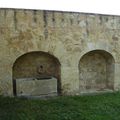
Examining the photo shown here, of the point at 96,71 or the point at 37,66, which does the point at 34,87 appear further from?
the point at 96,71

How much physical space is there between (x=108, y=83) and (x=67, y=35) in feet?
9.17

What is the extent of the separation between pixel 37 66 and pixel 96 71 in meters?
2.53

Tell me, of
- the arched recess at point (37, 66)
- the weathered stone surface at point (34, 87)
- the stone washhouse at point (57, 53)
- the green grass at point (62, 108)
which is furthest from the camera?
the arched recess at point (37, 66)

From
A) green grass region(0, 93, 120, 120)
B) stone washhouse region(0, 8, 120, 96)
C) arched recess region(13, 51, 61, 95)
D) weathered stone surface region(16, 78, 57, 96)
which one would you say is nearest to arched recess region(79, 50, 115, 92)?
stone washhouse region(0, 8, 120, 96)

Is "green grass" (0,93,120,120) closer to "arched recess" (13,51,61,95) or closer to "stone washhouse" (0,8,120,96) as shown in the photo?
"stone washhouse" (0,8,120,96)

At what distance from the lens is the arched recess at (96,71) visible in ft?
29.8

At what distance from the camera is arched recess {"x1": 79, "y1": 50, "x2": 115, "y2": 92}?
9094 mm

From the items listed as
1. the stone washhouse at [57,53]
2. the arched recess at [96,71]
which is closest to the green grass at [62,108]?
the stone washhouse at [57,53]

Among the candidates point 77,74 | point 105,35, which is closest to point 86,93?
point 77,74

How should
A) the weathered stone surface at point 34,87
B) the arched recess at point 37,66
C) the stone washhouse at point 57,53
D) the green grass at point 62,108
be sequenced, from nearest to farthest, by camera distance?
the green grass at point 62,108 < the stone washhouse at point 57,53 < the weathered stone surface at point 34,87 < the arched recess at point 37,66

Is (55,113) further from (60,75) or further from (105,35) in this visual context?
(105,35)

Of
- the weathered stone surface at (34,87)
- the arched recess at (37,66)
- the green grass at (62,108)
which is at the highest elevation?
the arched recess at (37,66)

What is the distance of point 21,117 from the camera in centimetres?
573

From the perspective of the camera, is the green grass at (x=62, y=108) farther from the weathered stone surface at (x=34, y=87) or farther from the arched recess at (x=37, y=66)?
the arched recess at (x=37, y=66)
